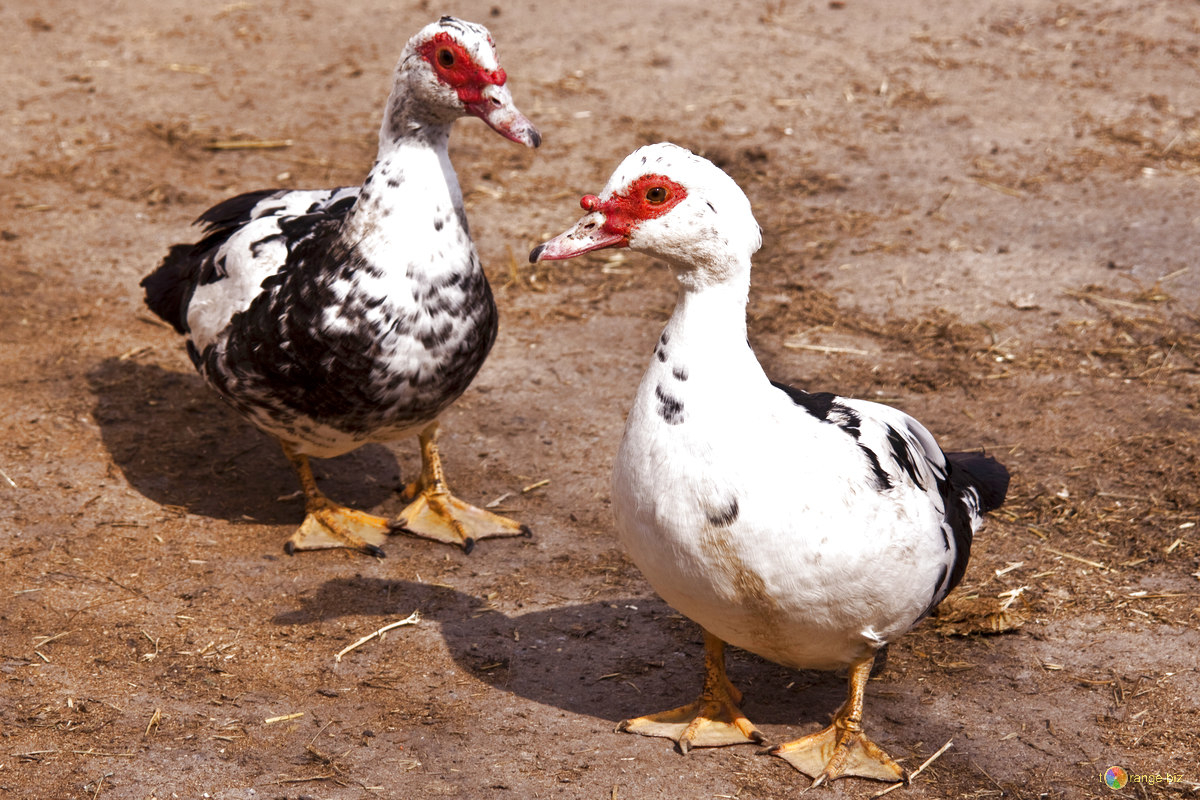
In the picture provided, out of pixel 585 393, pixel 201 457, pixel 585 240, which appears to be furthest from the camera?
pixel 585 393

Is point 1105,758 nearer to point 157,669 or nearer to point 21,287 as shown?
point 157,669

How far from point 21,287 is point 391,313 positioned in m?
3.34

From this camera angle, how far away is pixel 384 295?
14.5 feet

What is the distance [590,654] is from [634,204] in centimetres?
176

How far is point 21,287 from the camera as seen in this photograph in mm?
6656

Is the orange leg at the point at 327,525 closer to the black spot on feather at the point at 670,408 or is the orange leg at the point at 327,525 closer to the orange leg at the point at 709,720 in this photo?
the orange leg at the point at 709,720

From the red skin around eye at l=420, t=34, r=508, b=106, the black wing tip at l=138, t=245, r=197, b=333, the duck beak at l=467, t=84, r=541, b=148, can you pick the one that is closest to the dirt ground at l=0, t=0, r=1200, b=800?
the black wing tip at l=138, t=245, r=197, b=333

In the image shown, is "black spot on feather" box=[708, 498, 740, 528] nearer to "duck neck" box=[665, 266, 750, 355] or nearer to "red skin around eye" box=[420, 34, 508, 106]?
"duck neck" box=[665, 266, 750, 355]

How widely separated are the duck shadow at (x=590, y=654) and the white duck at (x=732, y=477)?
63 centimetres

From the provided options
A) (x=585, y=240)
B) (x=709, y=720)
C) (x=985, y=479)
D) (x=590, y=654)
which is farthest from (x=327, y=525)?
(x=985, y=479)

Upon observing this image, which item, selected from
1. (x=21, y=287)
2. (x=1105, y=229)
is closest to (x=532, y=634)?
(x=21, y=287)

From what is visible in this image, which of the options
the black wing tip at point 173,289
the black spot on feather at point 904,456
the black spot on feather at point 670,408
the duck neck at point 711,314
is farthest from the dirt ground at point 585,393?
the duck neck at point 711,314

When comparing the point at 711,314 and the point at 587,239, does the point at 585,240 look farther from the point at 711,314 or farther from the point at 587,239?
the point at 711,314

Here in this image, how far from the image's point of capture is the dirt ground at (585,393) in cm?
377
